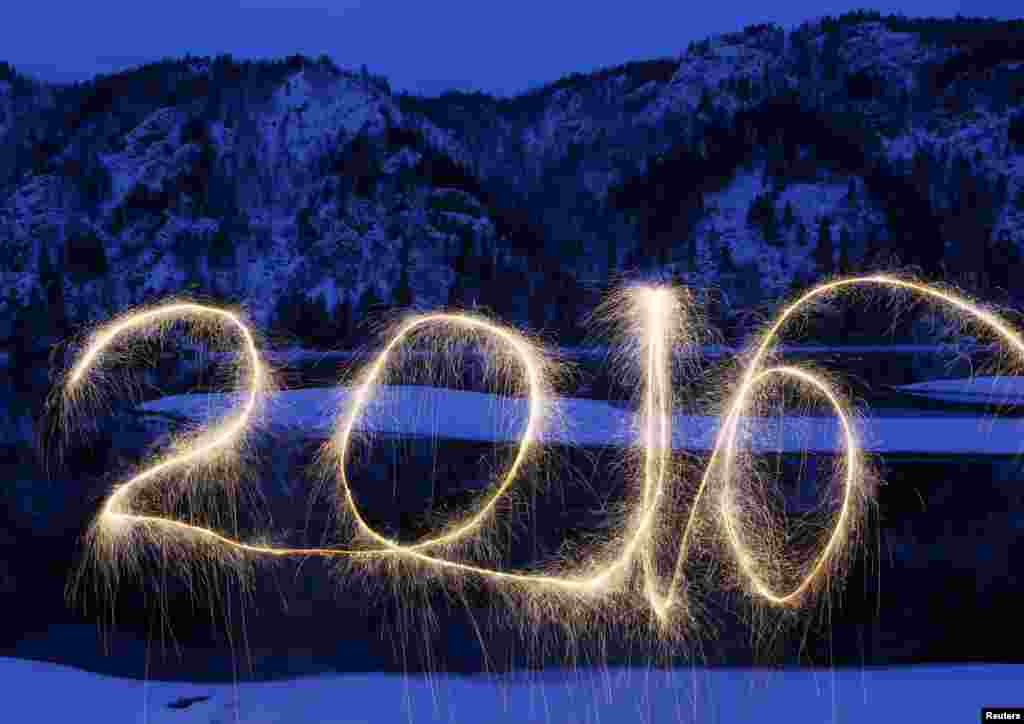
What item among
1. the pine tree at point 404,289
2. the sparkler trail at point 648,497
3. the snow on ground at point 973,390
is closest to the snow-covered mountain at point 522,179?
the pine tree at point 404,289

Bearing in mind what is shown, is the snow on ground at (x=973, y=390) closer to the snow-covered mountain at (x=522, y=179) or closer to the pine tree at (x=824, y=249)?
the snow-covered mountain at (x=522, y=179)

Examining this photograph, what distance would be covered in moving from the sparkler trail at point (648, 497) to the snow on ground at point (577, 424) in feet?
2.45

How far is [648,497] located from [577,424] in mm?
4907

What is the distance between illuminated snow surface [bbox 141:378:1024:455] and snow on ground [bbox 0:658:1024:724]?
157 inches

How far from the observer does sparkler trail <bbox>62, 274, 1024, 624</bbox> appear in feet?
15.8

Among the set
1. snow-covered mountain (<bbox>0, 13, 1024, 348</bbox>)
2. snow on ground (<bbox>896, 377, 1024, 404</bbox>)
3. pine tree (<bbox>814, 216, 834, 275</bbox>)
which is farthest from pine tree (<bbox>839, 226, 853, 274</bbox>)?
snow on ground (<bbox>896, 377, 1024, 404</bbox>)

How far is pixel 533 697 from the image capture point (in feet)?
13.9

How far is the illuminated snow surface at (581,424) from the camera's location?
8.75 meters

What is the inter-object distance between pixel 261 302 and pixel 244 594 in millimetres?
29312

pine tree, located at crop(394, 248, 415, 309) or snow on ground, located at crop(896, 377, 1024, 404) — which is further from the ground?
pine tree, located at crop(394, 248, 415, 309)

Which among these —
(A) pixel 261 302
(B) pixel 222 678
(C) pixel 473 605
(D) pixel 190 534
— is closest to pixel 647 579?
(C) pixel 473 605

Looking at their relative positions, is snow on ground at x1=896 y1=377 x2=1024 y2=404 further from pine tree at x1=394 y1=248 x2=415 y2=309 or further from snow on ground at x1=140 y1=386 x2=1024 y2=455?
pine tree at x1=394 y1=248 x2=415 y2=309

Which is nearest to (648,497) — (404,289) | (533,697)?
(533,697)

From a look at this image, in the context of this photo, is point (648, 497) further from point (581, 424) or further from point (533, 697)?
point (581, 424)
